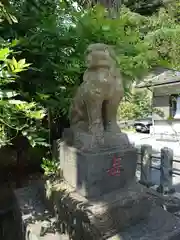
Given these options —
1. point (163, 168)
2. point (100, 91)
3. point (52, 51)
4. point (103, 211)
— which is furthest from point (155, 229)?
point (52, 51)

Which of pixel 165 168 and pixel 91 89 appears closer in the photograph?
pixel 91 89

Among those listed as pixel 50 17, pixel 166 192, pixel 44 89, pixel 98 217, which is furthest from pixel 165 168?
pixel 50 17

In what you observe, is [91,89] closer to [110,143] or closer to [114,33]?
[110,143]

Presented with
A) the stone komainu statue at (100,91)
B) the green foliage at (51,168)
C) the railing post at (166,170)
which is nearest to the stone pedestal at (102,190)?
the stone komainu statue at (100,91)

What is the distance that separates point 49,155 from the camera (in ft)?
11.2

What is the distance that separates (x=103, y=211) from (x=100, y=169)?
0.37m

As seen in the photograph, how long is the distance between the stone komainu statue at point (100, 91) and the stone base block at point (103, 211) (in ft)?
2.07

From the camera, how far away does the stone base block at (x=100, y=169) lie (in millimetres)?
2053

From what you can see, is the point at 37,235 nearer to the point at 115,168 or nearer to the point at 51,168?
the point at 51,168

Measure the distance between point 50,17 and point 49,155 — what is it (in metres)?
1.97

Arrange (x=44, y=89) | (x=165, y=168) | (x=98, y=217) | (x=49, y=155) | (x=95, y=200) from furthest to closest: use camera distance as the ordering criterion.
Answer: (x=165, y=168) < (x=49, y=155) < (x=44, y=89) < (x=95, y=200) < (x=98, y=217)

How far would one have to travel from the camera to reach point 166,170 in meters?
3.64

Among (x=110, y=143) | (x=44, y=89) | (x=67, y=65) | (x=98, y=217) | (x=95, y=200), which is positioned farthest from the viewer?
(x=67, y=65)

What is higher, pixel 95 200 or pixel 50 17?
pixel 50 17
